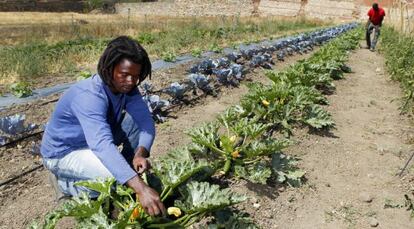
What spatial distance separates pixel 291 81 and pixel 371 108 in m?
1.28

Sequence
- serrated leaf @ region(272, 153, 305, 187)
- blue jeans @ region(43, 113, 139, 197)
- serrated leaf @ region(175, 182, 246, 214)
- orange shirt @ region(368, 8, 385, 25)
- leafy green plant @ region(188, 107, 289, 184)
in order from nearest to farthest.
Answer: serrated leaf @ region(175, 182, 246, 214) → blue jeans @ region(43, 113, 139, 197) → leafy green plant @ region(188, 107, 289, 184) → serrated leaf @ region(272, 153, 305, 187) → orange shirt @ region(368, 8, 385, 25)

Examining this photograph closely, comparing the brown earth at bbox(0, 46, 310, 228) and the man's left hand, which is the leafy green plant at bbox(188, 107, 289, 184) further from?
the brown earth at bbox(0, 46, 310, 228)

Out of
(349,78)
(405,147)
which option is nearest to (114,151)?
(405,147)

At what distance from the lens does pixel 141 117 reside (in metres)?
3.01

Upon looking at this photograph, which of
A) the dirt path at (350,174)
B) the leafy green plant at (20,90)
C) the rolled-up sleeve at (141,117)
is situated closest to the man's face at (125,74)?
the rolled-up sleeve at (141,117)

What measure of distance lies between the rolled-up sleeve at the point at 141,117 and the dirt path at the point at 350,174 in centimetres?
98

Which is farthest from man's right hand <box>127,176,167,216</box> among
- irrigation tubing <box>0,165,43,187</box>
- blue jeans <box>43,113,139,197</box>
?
irrigation tubing <box>0,165,43,187</box>

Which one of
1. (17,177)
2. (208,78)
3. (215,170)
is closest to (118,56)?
(215,170)

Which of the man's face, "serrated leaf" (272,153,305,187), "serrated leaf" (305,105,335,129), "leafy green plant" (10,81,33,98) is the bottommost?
"leafy green plant" (10,81,33,98)

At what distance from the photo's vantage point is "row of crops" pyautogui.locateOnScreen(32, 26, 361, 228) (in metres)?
2.33

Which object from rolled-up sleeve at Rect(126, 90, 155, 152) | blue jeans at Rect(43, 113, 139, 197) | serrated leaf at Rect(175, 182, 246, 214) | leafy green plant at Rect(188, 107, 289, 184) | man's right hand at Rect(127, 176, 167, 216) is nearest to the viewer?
man's right hand at Rect(127, 176, 167, 216)

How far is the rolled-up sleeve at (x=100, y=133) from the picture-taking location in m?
2.30

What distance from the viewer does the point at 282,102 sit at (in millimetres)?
4770

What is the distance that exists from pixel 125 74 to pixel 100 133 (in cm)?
40
